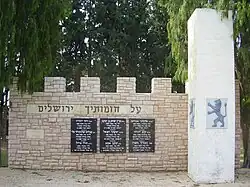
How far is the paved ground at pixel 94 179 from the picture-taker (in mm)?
10742

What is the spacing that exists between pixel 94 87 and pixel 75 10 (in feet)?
29.2

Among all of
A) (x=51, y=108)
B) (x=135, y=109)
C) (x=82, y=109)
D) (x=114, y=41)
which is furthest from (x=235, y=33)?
(x=114, y=41)

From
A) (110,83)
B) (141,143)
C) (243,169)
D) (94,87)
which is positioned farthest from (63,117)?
(110,83)

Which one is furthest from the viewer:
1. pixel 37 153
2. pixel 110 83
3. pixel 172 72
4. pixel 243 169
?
pixel 110 83

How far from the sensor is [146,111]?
517 inches

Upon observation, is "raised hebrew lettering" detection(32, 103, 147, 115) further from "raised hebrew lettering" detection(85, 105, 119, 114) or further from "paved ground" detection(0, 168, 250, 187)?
"paved ground" detection(0, 168, 250, 187)

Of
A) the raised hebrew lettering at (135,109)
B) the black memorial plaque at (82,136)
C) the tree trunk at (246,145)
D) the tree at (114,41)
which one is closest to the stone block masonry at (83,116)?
the raised hebrew lettering at (135,109)

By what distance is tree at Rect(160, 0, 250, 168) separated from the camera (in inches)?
444

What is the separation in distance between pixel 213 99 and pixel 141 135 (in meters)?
2.72

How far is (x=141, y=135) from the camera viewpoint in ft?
42.8

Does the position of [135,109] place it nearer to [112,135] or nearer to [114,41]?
[112,135]

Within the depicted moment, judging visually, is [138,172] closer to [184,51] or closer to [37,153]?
[37,153]

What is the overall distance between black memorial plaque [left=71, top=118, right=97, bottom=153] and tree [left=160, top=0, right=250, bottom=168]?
327 centimetres

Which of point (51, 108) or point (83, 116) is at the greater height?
point (51, 108)
